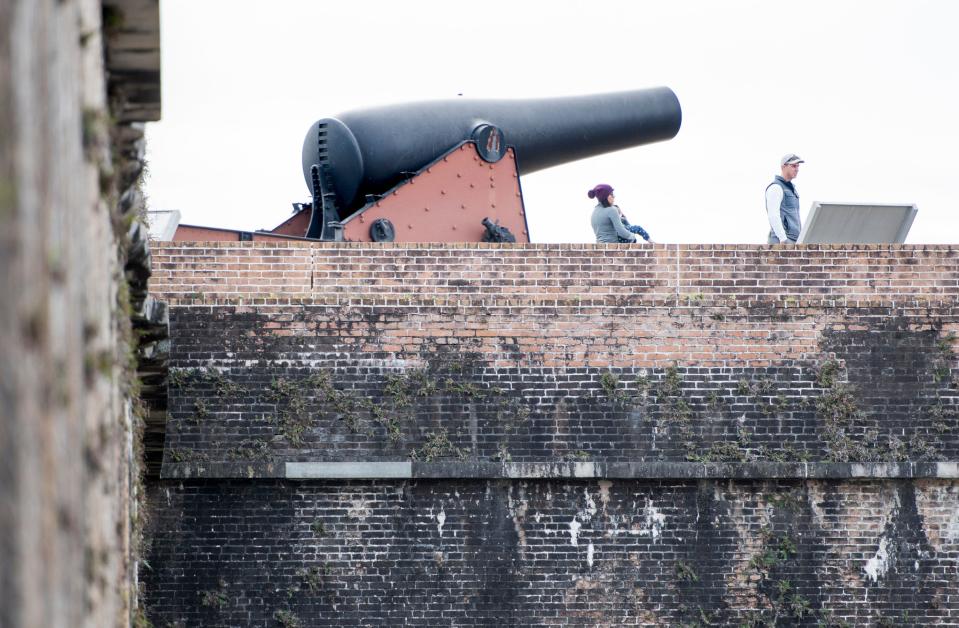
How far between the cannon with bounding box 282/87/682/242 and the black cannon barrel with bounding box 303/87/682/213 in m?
0.01

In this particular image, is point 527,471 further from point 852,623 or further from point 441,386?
point 852,623

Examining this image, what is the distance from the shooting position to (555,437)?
369 inches

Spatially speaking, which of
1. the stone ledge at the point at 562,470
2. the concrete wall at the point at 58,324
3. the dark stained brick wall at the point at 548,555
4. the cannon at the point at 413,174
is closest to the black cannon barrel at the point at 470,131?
the cannon at the point at 413,174

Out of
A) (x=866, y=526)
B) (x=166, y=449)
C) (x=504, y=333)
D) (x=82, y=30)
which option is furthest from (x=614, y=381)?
(x=82, y=30)

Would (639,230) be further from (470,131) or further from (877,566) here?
(877,566)

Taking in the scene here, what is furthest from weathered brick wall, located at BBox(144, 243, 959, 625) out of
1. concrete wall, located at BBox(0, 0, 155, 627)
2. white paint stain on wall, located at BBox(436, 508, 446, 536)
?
concrete wall, located at BBox(0, 0, 155, 627)

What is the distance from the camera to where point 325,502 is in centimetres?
929

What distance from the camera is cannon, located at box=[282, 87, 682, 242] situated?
436 inches

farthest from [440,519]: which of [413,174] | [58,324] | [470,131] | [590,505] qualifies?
[58,324]

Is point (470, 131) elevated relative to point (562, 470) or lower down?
elevated

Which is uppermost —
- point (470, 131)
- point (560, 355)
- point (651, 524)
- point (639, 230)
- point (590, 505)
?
point (470, 131)

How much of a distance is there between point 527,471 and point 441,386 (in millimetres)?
904

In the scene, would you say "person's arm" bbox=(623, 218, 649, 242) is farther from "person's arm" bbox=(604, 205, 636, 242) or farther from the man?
the man

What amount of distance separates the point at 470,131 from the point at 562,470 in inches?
153
